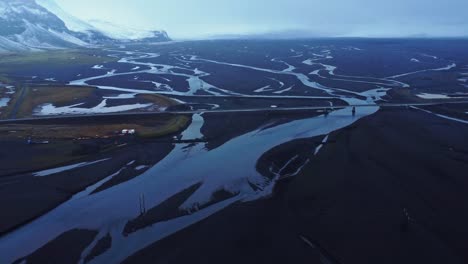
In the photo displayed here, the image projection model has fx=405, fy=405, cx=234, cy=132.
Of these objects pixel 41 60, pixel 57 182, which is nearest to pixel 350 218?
pixel 57 182

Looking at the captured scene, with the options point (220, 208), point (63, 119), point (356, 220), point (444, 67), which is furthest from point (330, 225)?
point (444, 67)

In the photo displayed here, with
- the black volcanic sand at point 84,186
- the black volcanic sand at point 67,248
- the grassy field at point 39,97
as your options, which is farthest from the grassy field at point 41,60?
the black volcanic sand at point 67,248

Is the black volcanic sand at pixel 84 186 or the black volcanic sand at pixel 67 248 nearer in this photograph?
the black volcanic sand at pixel 67 248

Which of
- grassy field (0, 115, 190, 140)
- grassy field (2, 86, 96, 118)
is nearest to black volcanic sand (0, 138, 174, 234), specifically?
grassy field (0, 115, 190, 140)

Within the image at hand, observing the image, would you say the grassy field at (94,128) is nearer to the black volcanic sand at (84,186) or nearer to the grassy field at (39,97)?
the black volcanic sand at (84,186)

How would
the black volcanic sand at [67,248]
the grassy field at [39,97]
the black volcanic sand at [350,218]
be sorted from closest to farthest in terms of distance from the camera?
the black volcanic sand at [67,248], the black volcanic sand at [350,218], the grassy field at [39,97]

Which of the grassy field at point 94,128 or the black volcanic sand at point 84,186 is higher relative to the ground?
the grassy field at point 94,128

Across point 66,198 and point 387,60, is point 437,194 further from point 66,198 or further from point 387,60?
point 387,60

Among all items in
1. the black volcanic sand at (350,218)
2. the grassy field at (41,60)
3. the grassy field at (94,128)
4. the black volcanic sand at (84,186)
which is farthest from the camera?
the grassy field at (41,60)

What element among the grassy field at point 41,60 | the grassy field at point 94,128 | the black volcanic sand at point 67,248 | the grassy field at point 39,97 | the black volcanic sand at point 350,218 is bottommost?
the black volcanic sand at point 67,248
